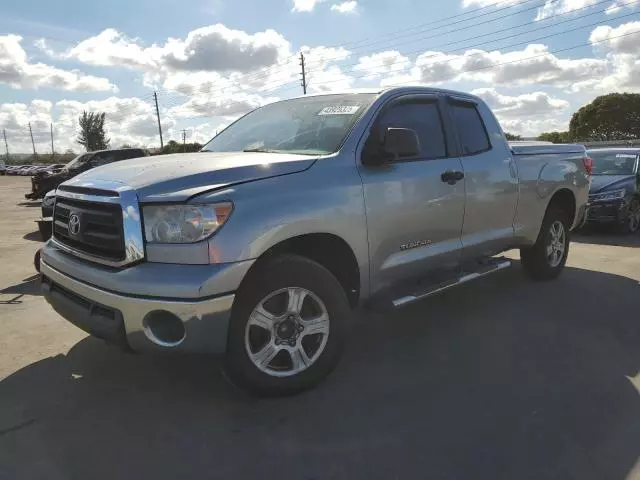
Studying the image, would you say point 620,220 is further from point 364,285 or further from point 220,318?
point 220,318

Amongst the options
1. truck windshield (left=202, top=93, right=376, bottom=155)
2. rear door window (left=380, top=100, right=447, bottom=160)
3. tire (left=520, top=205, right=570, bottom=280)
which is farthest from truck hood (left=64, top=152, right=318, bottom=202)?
tire (left=520, top=205, right=570, bottom=280)

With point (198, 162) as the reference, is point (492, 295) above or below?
below

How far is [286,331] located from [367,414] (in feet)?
2.14

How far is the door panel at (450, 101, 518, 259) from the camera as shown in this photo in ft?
14.3

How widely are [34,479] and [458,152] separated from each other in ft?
11.6

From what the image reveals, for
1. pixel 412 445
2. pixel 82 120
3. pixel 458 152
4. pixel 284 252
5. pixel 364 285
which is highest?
pixel 82 120

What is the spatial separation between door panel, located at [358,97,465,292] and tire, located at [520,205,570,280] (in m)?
1.79

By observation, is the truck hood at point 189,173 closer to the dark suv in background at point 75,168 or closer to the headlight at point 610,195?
the headlight at point 610,195

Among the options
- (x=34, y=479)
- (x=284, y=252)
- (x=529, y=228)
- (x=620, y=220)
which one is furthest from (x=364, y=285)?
(x=620, y=220)

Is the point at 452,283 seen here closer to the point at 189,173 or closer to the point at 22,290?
the point at 189,173

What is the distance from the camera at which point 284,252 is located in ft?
10.6

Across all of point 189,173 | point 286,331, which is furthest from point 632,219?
point 189,173

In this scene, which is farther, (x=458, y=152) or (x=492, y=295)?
(x=492, y=295)

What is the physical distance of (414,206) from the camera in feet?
12.3
